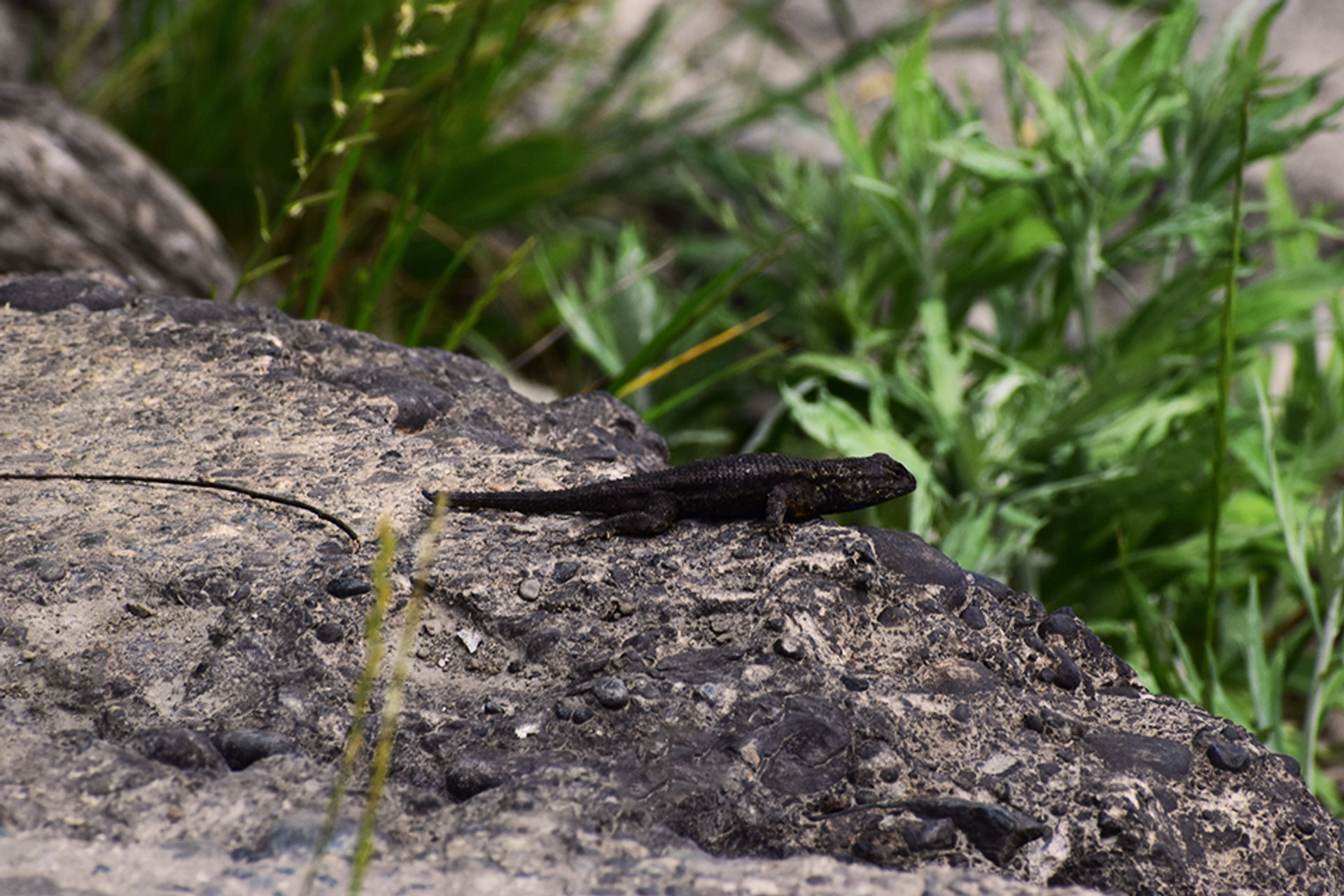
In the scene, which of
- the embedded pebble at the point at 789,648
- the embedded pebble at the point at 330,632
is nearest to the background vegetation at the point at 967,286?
the embedded pebble at the point at 789,648

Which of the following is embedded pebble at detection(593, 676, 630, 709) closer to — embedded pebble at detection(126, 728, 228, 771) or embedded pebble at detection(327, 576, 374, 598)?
embedded pebble at detection(327, 576, 374, 598)

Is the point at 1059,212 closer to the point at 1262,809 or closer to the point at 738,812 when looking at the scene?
the point at 1262,809

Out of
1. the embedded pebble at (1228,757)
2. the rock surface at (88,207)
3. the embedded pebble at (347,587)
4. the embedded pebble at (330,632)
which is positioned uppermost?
the rock surface at (88,207)

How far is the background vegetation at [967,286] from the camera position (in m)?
3.90

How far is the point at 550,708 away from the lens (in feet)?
7.00

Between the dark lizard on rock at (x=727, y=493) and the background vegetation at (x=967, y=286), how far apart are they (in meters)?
0.42

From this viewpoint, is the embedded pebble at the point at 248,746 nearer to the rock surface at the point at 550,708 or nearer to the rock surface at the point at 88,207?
the rock surface at the point at 550,708

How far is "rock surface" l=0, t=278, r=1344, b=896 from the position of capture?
70.5 inches

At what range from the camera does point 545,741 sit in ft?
6.75

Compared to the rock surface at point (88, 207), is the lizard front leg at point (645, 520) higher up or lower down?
lower down

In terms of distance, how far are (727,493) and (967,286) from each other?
2411mm

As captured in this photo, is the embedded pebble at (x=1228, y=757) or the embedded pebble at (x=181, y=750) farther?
the embedded pebble at (x=1228, y=757)

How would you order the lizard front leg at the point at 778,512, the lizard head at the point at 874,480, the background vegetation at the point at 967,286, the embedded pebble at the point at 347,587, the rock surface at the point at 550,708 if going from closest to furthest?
the rock surface at the point at 550,708 → the embedded pebble at the point at 347,587 → the lizard front leg at the point at 778,512 → the lizard head at the point at 874,480 → the background vegetation at the point at 967,286

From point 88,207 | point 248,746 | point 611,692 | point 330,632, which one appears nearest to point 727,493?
point 611,692
